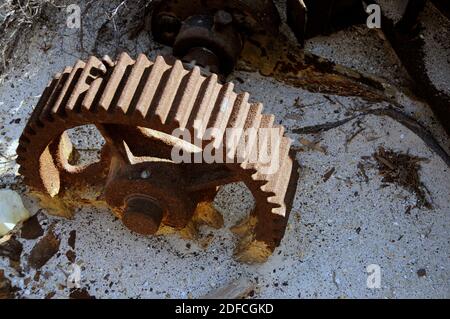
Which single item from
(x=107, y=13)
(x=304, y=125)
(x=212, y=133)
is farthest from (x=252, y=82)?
(x=212, y=133)

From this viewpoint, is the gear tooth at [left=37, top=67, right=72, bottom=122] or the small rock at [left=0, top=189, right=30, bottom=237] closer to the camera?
the gear tooth at [left=37, top=67, right=72, bottom=122]

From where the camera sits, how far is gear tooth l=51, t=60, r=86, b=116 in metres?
2.47

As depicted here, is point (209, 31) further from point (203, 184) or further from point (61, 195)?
point (61, 195)

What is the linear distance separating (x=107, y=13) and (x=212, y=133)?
1.61 m

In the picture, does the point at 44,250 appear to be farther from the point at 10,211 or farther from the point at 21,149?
the point at 21,149

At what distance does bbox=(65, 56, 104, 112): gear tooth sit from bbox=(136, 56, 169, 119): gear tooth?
0.24 metres

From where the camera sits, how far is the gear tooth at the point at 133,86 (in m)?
2.37

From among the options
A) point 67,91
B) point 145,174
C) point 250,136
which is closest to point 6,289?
point 145,174

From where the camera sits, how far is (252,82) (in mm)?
3504

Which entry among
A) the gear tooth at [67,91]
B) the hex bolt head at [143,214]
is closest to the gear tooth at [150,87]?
the gear tooth at [67,91]

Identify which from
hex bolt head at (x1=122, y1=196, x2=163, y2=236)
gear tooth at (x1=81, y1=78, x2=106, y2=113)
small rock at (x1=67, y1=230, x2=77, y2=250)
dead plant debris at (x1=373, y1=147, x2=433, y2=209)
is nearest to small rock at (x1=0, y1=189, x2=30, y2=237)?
small rock at (x1=67, y1=230, x2=77, y2=250)

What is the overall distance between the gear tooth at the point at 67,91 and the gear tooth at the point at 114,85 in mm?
163

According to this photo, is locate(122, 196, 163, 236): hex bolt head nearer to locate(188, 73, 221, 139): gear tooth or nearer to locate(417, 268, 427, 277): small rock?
locate(188, 73, 221, 139): gear tooth
